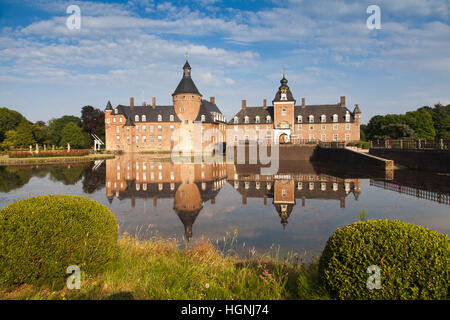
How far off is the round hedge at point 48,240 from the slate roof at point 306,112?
194 feet

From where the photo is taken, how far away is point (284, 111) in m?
57.8

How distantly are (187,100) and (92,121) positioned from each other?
30.3m

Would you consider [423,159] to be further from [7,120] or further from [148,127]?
[7,120]

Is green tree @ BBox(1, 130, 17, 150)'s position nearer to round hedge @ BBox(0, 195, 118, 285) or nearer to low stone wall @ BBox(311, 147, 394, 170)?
low stone wall @ BBox(311, 147, 394, 170)

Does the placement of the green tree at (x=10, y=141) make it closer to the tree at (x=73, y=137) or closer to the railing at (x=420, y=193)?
the tree at (x=73, y=137)

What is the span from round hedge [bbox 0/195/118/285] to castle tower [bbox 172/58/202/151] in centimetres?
5914

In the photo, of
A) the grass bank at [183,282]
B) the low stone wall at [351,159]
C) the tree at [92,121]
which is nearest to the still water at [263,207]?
the grass bank at [183,282]

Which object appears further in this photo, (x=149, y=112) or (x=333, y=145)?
(x=149, y=112)

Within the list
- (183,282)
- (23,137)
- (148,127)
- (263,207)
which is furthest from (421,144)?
(23,137)

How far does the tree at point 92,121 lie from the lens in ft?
250
